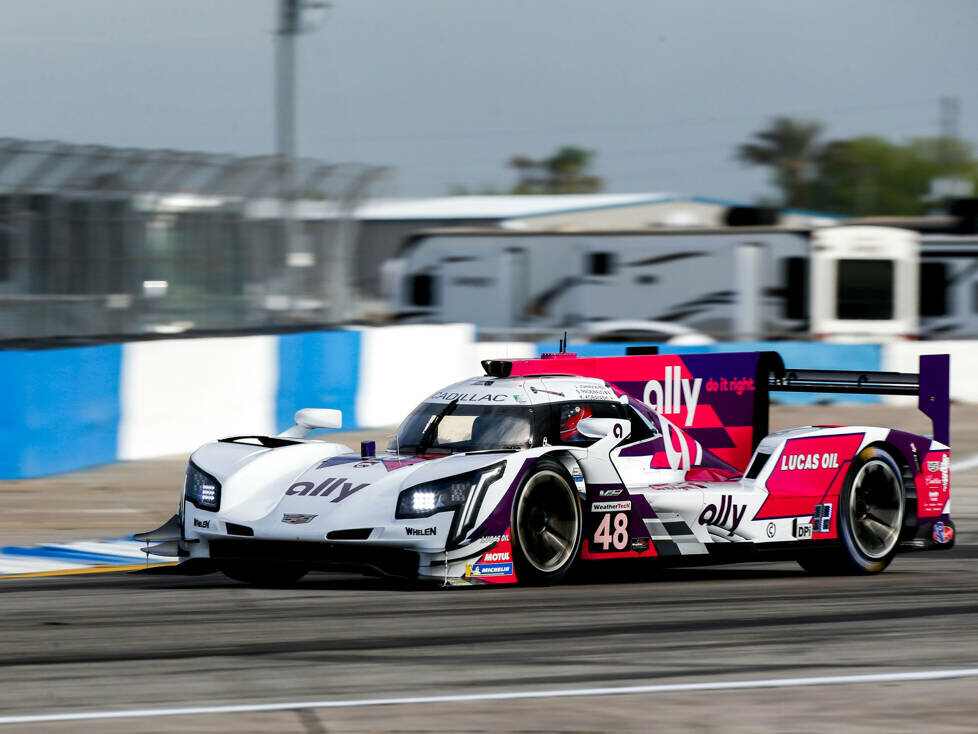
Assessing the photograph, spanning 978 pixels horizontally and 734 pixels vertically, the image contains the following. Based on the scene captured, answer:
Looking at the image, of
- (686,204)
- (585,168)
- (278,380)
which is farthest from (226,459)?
(585,168)

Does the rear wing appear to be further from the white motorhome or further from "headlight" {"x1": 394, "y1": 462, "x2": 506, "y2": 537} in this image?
the white motorhome

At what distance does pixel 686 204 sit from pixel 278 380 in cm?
3787

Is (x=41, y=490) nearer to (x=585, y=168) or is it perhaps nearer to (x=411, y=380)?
(x=411, y=380)

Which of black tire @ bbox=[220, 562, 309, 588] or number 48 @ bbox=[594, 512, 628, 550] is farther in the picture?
black tire @ bbox=[220, 562, 309, 588]

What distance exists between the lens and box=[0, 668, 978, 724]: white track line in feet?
17.1

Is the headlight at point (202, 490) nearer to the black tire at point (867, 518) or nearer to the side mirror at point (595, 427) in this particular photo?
the side mirror at point (595, 427)

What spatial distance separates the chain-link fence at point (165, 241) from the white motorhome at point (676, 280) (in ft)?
28.5

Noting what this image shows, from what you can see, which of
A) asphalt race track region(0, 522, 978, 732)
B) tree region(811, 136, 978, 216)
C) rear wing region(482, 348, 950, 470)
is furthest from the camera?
tree region(811, 136, 978, 216)

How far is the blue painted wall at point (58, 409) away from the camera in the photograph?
→ 13852 mm

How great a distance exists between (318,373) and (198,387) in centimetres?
235

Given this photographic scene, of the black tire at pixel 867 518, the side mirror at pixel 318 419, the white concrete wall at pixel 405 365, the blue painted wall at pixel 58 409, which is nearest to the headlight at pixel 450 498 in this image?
the side mirror at pixel 318 419

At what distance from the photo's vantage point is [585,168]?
125750 mm

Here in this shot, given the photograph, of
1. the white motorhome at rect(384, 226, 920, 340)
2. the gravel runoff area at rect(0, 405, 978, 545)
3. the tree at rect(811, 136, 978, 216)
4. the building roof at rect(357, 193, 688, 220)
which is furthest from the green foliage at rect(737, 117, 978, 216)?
the gravel runoff area at rect(0, 405, 978, 545)

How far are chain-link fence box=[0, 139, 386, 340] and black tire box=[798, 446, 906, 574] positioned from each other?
8.26m
